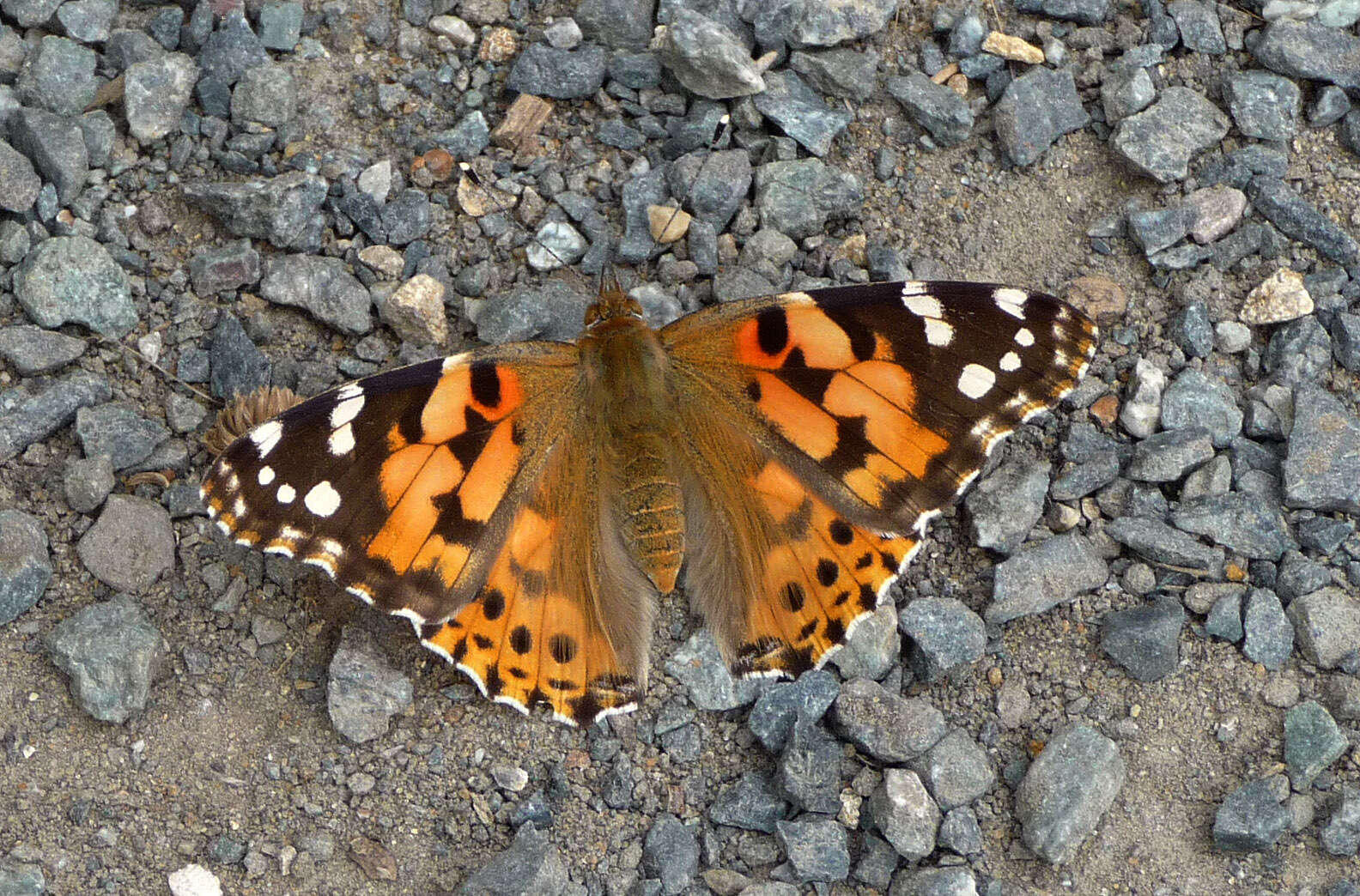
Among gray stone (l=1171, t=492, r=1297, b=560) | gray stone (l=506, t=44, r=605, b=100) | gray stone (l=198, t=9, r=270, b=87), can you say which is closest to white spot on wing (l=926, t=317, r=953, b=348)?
gray stone (l=1171, t=492, r=1297, b=560)

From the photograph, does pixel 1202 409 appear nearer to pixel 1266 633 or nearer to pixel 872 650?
pixel 1266 633

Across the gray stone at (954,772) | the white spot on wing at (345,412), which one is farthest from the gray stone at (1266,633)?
the white spot on wing at (345,412)

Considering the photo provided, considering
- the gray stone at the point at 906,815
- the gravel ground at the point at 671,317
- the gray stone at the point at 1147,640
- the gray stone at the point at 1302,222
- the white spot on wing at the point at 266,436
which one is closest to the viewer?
the white spot on wing at the point at 266,436

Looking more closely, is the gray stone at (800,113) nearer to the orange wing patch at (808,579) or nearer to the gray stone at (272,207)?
the orange wing patch at (808,579)

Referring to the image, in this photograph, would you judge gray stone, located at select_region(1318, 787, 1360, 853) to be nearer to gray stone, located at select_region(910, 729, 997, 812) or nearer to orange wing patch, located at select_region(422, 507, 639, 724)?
gray stone, located at select_region(910, 729, 997, 812)

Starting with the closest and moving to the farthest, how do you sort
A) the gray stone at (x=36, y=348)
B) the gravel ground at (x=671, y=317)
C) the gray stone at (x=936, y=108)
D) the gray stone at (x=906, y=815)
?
the gray stone at (x=906, y=815), the gravel ground at (x=671, y=317), the gray stone at (x=36, y=348), the gray stone at (x=936, y=108)

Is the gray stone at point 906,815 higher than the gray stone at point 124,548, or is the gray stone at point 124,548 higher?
the gray stone at point 906,815
